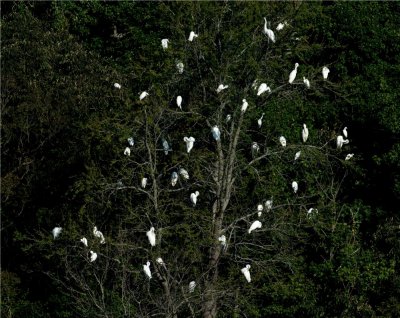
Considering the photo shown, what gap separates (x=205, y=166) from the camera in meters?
16.6

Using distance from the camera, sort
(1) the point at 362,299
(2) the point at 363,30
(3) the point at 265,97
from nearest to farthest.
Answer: (3) the point at 265,97
(1) the point at 362,299
(2) the point at 363,30

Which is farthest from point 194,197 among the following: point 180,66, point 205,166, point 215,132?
point 180,66

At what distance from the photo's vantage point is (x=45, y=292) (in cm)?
2141

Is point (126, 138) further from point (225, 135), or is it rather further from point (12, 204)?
point (12, 204)

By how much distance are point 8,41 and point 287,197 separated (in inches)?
348

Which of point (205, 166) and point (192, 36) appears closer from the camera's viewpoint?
point (192, 36)

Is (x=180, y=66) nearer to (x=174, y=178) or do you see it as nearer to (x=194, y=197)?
(x=174, y=178)

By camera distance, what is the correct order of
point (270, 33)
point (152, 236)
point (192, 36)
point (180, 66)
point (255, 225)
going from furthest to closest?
point (180, 66) → point (192, 36) → point (270, 33) → point (255, 225) → point (152, 236)

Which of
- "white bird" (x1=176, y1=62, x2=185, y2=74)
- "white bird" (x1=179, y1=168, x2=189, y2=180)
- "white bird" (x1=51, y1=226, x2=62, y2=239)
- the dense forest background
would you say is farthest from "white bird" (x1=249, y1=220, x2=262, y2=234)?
"white bird" (x1=51, y1=226, x2=62, y2=239)

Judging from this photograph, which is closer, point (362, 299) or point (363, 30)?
point (362, 299)

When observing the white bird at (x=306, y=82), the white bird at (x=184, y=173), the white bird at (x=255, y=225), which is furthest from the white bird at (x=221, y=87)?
the white bird at (x=255, y=225)

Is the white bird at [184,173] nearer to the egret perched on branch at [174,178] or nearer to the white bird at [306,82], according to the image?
the egret perched on branch at [174,178]

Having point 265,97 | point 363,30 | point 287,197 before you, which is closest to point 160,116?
point 265,97

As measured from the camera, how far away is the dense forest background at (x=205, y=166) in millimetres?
15547
